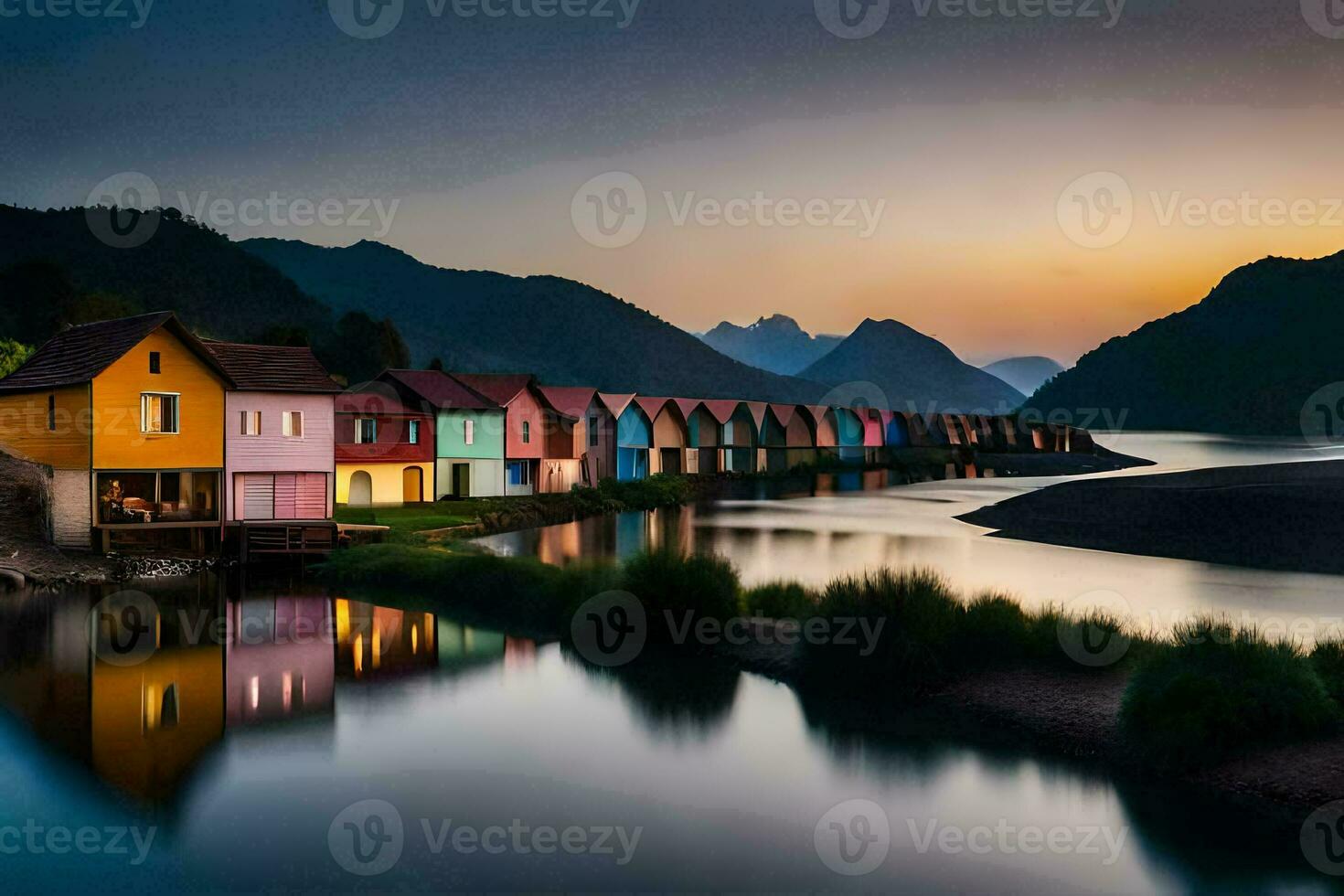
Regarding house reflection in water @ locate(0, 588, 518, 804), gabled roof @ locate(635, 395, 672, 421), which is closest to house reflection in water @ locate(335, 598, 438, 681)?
house reflection in water @ locate(0, 588, 518, 804)

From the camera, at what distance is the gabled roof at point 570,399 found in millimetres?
62250

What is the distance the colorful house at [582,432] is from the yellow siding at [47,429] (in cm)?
2544

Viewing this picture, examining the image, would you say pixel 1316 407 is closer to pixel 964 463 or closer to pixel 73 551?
pixel 964 463

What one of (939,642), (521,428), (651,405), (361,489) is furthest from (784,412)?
(939,642)

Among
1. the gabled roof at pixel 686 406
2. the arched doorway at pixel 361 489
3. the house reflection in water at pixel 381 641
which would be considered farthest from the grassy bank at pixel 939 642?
the gabled roof at pixel 686 406

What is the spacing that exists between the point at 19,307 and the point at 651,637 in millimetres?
77519

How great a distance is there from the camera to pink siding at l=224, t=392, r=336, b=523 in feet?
118

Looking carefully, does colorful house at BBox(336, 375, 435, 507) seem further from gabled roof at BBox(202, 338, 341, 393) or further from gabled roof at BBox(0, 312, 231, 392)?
gabled roof at BBox(0, 312, 231, 392)

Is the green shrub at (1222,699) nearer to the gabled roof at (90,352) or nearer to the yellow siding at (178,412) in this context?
the yellow siding at (178,412)

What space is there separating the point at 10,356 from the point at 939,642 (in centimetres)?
5390

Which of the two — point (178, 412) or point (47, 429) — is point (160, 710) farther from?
point (47, 429)

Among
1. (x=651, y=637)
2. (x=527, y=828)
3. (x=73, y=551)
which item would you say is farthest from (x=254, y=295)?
(x=527, y=828)

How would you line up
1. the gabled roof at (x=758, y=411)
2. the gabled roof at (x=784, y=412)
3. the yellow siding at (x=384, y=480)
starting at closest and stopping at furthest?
the yellow siding at (x=384, y=480) → the gabled roof at (x=758, y=411) → the gabled roof at (x=784, y=412)

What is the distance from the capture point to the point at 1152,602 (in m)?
27.4
